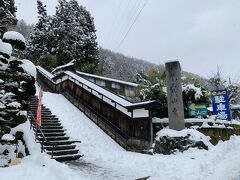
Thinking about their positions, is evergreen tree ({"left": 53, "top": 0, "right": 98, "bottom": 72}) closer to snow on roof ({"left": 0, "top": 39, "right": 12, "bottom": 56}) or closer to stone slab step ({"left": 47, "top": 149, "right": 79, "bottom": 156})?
stone slab step ({"left": 47, "top": 149, "right": 79, "bottom": 156})

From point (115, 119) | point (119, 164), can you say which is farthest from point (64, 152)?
point (115, 119)

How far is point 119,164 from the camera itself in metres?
9.93

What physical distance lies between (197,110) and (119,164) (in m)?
6.41

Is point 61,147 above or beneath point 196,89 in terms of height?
beneath

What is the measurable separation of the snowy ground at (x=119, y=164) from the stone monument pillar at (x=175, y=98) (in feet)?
5.47

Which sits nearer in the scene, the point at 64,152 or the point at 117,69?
the point at 64,152

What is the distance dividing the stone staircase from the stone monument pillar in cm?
472

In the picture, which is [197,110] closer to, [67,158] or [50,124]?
[67,158]

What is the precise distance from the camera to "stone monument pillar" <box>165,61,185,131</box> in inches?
482

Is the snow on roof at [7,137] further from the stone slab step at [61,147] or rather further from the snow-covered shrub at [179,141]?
the snow-covered shrub at [179,141]

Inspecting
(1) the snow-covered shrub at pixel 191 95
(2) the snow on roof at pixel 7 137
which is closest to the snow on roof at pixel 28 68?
(2) the snow on roof at pixel 7 137

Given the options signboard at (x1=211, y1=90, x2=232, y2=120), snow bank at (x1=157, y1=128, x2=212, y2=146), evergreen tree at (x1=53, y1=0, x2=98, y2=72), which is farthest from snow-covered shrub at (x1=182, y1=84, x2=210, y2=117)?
evergreen tree at (x1=53, y1=0, x2=98, y2=72)

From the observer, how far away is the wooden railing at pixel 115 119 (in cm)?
1286

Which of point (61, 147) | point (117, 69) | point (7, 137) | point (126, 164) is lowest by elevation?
point (126, 164)
